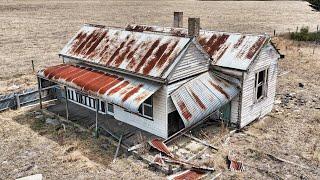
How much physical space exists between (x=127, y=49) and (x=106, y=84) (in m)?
2.32

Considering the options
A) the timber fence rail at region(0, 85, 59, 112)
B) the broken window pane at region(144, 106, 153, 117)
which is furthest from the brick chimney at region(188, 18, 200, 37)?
the timber fence rail at region(0, 85, 59, 112)

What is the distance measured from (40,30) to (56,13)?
16938 mm

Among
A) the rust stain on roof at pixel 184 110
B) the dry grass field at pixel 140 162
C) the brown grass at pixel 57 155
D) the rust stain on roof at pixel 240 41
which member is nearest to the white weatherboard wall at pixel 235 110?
the dry grass field at pixel 140 162

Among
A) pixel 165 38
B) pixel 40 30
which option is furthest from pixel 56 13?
pixel 165 38

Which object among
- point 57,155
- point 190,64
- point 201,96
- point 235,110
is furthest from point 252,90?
point 57,155

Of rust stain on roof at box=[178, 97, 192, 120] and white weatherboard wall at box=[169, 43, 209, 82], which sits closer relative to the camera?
rust stain on roof at box=[178, 97, 192, 120]

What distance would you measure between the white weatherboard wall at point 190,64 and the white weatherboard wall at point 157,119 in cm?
93

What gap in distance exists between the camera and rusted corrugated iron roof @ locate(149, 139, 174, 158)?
13.9m

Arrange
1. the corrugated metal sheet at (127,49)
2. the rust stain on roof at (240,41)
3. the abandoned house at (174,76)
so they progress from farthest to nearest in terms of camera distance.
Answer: the rust stain on roof at (240,41) → the corrugated metal sheet at (127,49) → the abandoned house at (174,76)

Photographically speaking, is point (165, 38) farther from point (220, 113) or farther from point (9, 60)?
point (9, 60)

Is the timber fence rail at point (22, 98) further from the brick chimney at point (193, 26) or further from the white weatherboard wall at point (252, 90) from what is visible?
the white weatherboard wall at point (252, 90)

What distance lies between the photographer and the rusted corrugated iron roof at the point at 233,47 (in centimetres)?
1578

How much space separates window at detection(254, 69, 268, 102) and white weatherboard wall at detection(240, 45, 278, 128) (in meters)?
0.24

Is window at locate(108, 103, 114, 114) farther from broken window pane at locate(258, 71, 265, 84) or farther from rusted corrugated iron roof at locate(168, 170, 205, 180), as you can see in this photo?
broken window pane at locate(258, 71, 265, 84)
